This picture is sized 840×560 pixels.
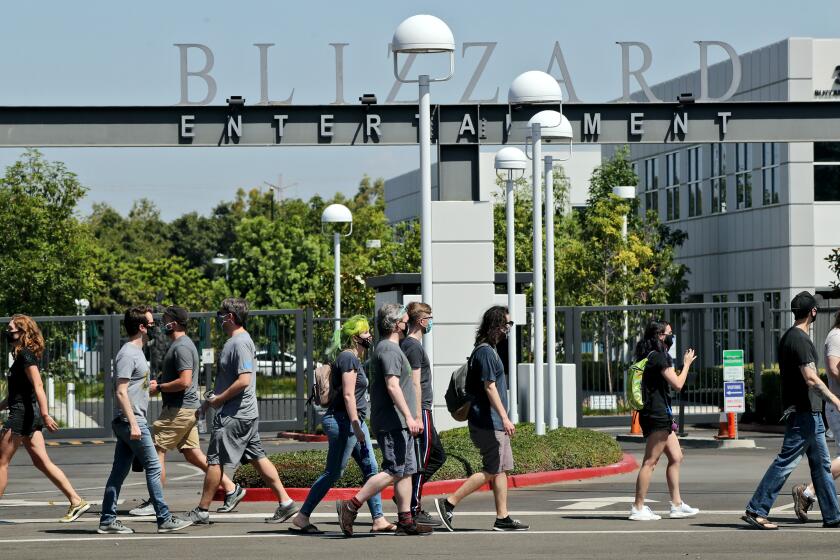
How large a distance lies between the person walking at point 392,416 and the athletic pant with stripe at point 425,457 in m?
0.20

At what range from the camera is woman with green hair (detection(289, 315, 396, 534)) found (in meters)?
12.0

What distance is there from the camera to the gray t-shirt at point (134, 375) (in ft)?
40.3

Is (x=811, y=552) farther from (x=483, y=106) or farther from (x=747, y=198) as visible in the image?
(x=747, y=198)

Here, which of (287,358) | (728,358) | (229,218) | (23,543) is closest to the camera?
(23,543)

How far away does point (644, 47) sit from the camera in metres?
22.0

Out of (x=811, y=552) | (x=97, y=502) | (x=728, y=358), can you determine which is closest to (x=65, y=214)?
(x=728, y=358)

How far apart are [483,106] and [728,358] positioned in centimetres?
573

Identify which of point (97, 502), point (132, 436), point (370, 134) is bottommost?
point (97, 502)

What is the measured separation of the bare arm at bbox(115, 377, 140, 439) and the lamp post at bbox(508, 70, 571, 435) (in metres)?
8.09

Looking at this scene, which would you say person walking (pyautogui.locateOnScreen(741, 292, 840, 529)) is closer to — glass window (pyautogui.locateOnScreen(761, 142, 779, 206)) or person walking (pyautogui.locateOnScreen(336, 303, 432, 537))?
person walking (pyautogui.locateOnScreen(336, 303, 432, 537))

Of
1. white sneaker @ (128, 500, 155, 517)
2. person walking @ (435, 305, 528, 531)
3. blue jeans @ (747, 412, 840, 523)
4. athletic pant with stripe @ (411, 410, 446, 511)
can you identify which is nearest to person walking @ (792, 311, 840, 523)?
blue jeans @ (747, 412, 840, 523)

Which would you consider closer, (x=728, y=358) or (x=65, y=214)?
(x=728, y=358)

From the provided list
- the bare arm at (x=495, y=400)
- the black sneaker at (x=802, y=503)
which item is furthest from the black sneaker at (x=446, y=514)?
the black sneaker at (x=802, y=503)

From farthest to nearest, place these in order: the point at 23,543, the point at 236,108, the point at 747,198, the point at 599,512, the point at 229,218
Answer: the point at 229,218 < the point at 747,198 < the point at 236,108 < the point at 599,512 < the point at 23,543
